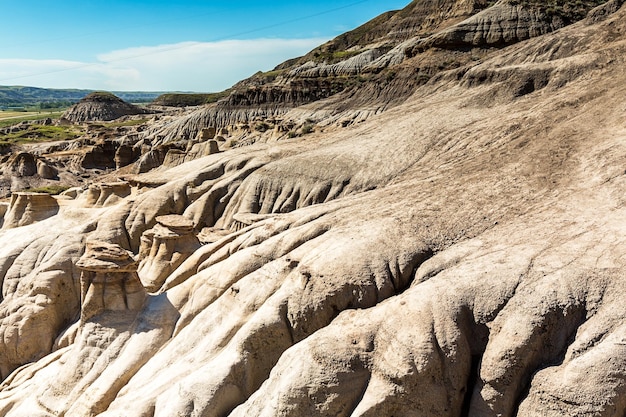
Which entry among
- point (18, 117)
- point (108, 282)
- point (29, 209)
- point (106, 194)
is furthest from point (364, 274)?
point (18, 117)

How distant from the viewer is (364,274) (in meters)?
11.4

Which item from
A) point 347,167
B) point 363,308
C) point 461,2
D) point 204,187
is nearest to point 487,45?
point 461,2

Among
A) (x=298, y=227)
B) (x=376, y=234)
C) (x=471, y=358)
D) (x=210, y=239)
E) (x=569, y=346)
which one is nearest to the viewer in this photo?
(x=569, y=346)

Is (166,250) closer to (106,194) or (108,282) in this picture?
(108,282)

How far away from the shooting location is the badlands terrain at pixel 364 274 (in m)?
8.85

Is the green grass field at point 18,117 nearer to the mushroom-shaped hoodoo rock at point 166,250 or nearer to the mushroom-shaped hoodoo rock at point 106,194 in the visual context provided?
the mushroom-shaped hoodoo rock at point 106,194

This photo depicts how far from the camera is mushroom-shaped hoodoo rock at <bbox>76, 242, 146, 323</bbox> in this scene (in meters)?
14.4

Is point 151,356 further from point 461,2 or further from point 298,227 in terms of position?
point 461,2

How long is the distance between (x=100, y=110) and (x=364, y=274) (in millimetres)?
138324

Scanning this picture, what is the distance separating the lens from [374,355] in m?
9.29

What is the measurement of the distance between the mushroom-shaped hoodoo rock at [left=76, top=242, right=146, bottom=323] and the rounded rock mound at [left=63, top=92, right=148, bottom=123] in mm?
128086

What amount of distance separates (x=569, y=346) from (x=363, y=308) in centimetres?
426

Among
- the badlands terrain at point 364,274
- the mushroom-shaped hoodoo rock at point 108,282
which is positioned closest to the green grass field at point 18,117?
the badlands terrain at point 364,274

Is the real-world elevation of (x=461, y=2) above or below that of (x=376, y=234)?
above
